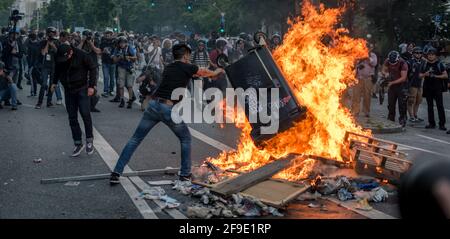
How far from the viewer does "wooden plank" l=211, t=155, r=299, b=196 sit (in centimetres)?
632

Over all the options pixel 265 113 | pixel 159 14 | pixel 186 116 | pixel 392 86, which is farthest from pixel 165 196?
pixel 159 14

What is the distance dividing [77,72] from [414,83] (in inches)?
345

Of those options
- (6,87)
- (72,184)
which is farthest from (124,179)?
(6,87)

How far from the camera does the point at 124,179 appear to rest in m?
7.35

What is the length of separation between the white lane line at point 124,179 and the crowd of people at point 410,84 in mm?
7031

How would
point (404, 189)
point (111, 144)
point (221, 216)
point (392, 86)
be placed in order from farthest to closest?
point (392, 86) < point (111, 144) < point (221, 216) < point (404, 189)

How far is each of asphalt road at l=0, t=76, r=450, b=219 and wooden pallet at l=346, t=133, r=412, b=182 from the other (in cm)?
44

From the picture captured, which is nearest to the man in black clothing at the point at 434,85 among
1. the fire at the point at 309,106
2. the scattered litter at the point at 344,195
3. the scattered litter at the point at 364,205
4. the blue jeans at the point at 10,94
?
the fire at the point at 309,106

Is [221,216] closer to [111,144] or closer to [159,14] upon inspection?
[111,144]

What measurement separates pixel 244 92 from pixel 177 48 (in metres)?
1.12

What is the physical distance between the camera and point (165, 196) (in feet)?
21.2

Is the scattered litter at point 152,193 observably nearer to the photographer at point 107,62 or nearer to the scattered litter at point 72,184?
the scattered litter at point 72,184

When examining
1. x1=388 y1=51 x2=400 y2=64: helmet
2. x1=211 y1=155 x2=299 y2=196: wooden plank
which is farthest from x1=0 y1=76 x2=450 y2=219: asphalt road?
x1=388 y1=51 x2=400 y2=64: helmet

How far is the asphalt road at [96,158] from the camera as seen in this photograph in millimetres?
6047
